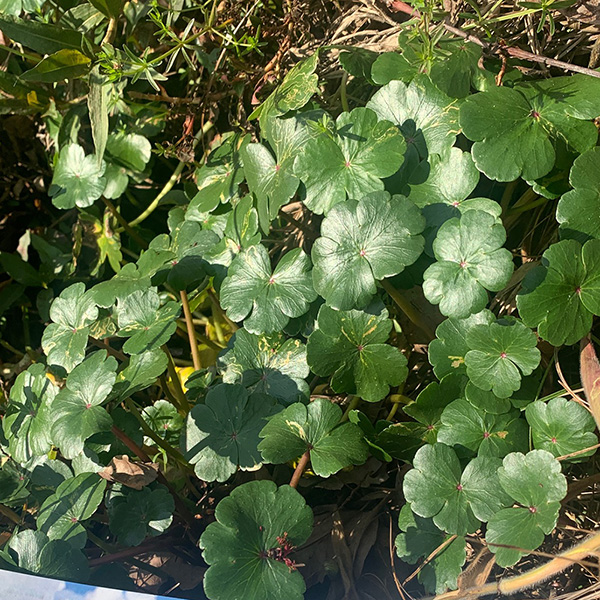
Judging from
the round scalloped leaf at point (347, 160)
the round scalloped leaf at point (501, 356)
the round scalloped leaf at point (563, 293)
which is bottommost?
the round scalloped leaf at point (501, 356)

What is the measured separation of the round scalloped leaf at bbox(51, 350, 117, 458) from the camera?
45.3 inches

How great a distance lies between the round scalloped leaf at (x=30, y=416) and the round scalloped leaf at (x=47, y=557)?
174 millimetres

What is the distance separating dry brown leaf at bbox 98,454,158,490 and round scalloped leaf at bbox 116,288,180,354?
24 centimetres

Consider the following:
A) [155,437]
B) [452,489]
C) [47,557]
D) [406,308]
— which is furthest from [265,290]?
[47,557]

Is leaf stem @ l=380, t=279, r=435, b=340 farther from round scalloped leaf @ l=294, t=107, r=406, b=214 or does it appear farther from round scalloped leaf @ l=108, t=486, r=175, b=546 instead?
round scalloped leaf @ l=108, t=486, r=175, b=546

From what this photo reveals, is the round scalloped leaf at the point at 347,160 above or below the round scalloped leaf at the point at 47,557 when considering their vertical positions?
above

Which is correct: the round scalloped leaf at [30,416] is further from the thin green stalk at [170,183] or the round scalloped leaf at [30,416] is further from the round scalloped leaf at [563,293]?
the round scalloped leaf at [563,293]

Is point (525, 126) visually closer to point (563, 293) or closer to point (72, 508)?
point (563, 293)

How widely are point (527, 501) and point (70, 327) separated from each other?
97 centimetres

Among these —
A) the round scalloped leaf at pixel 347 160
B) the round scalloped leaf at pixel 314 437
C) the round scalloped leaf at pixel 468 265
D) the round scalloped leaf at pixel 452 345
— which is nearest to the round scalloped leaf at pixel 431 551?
the round scalloped leaf at pixel 314 437

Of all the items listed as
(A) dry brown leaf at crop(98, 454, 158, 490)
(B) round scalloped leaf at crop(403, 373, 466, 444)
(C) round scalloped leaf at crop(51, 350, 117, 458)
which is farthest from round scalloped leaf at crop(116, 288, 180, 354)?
(B) round scalloped leaf at crop(403, 373, 466, 444)

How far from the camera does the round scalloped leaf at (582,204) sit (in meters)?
1.08

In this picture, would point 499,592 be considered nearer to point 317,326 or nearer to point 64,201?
point 317,326

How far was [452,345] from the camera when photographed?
45.6 inches
